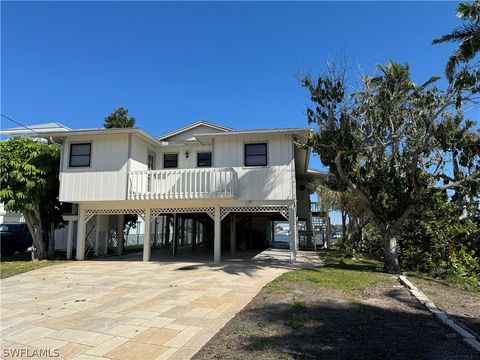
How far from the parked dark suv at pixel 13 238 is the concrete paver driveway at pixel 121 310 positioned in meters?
8.23

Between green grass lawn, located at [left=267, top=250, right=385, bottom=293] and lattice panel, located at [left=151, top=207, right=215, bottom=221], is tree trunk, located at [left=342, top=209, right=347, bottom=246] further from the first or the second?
lattice panel, located at [left=151, top=207, right=215, bottom=221]

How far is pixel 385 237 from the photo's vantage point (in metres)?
12.0

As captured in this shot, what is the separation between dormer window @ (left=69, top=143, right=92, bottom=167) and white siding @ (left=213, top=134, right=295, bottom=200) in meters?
5.46

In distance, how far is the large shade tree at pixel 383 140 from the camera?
38.3 feet

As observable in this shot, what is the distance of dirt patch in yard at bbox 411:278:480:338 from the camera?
5.92 metres

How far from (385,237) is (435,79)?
218 inches

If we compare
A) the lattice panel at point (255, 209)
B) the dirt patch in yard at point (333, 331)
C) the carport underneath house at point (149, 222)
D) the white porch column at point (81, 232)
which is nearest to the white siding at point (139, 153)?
the carport underneath house at point (149, 222)

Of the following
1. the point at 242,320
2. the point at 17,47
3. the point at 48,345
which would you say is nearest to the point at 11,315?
the point at 48,345

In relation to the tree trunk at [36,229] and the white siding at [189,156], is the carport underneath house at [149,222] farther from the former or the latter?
the white siding at [189,156]

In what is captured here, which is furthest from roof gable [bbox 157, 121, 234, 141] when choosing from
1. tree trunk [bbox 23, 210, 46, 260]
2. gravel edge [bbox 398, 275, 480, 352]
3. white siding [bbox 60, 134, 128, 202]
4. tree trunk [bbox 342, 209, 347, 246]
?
gravel edge [bbox 398, 275, 480, 352]

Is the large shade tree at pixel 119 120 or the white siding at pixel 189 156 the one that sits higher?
the large shade tree at pixel 119 120

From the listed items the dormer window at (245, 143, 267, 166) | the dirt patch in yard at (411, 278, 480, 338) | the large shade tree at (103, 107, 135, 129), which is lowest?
the dirt patch in yard at (411, 278, 480, 338)

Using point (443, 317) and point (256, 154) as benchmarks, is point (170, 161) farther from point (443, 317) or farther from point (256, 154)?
point (443, 317)

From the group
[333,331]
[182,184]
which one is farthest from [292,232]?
[333,331]
